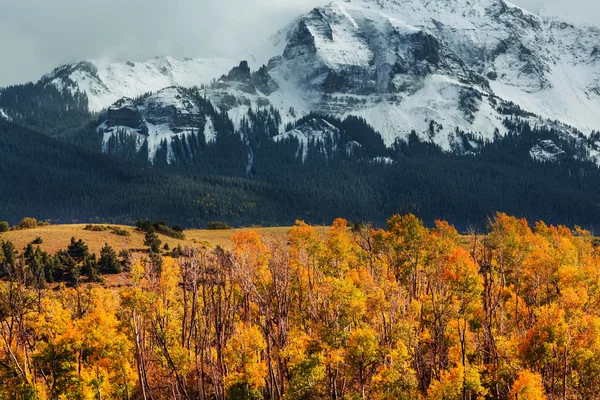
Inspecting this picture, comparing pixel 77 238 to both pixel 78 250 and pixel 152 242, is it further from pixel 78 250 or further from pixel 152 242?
pixel 152 242

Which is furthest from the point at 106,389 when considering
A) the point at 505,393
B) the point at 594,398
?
the point at 594,398

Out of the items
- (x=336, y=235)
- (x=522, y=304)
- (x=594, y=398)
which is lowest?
(x=594, y=398)

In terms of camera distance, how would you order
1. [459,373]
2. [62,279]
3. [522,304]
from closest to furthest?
[459,373] < [522,304] < [62,279]

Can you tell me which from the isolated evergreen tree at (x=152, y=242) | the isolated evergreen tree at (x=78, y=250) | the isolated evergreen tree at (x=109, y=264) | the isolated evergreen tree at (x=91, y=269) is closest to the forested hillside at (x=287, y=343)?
the isolated evergreen tree at (x=91, y=269)

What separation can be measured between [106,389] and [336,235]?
154 ft

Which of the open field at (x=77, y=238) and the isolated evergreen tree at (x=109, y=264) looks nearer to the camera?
the isolated evergreen tree at (x=109, y=264)

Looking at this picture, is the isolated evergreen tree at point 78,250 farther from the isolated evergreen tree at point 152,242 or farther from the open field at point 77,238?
the isolated evergreen tree at point 152,242

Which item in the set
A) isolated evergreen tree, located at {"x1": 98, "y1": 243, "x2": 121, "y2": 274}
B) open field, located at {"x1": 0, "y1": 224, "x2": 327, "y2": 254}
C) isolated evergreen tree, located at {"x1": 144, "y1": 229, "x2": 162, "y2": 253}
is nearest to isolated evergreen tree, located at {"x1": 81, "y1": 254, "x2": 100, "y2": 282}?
isolated evergreen tree, located at {"x1": 98, "y1": 243, "x2": 121, "y2": 274}

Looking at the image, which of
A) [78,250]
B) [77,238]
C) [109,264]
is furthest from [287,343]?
[77,238]

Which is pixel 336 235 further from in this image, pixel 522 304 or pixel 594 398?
pixel 594 398

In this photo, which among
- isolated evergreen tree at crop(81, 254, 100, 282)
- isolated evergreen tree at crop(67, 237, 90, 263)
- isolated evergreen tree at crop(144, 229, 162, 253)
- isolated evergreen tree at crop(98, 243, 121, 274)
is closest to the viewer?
isolated evergreen tree at crop(81, 254, 100, 282)

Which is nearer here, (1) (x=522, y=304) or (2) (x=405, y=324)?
(2) (x=405, y=324)

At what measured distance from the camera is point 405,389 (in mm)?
37719

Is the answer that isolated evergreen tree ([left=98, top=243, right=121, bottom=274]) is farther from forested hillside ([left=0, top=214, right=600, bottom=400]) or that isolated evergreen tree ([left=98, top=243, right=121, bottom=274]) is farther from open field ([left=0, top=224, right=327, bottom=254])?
forested hillside ([left=0, top=214, right=600, bottom=400])
